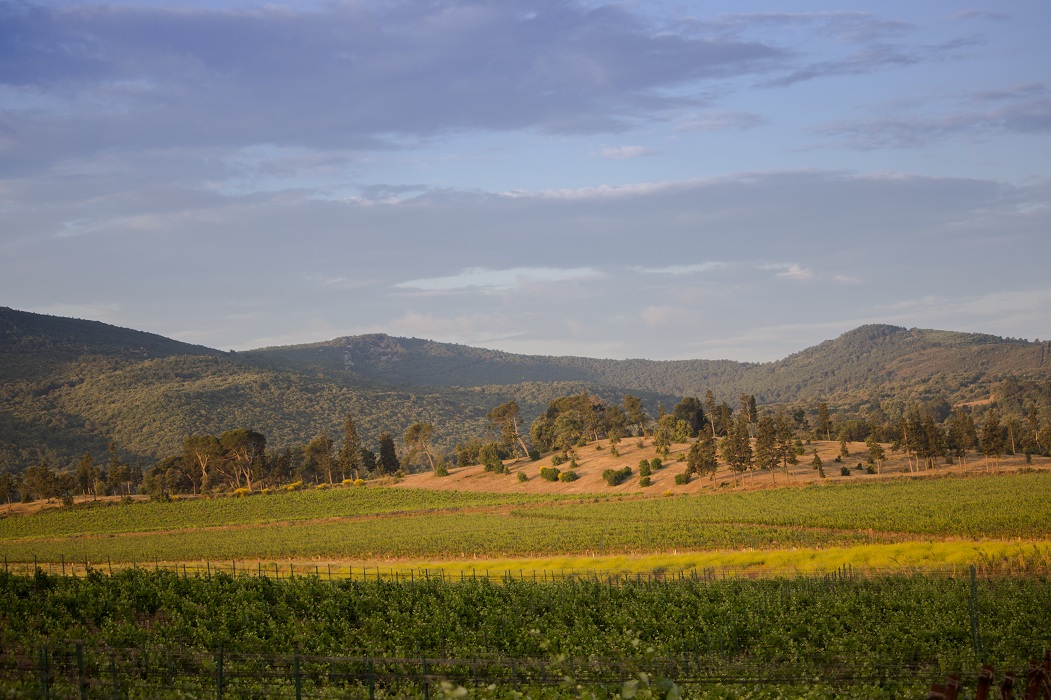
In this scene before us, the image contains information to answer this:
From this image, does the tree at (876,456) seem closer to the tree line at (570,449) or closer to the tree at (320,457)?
the tree line at (570,449)

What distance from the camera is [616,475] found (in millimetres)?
118125

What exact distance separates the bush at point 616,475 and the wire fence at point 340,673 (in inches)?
3638

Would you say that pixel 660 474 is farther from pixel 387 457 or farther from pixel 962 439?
pixel 387 457

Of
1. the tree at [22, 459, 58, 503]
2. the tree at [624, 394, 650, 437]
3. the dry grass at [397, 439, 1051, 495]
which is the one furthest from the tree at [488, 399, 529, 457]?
the tree at [22, 459, 58, 503]

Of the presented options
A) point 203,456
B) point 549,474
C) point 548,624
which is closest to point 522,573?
point 548,624

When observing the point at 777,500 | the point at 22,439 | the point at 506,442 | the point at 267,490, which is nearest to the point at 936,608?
the point at 777,500

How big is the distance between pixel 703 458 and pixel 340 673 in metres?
91.9

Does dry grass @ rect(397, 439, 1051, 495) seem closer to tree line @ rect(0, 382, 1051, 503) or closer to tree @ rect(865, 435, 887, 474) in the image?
tree @ rect(865, 435, 887, 474)

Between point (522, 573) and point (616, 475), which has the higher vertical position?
point (616, 475)

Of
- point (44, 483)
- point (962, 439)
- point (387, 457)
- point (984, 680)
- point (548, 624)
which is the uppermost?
point (984, 680)

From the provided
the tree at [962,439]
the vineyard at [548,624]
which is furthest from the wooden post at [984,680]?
the tree at [962,439]

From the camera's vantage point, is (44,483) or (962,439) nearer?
(962,439)

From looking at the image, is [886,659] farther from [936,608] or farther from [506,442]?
[506,442]

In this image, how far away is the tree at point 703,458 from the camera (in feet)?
357
